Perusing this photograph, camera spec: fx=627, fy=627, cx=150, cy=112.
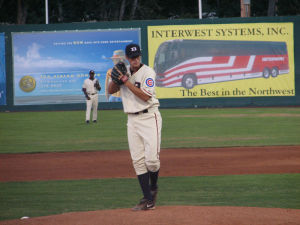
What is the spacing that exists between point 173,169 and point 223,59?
874 inches

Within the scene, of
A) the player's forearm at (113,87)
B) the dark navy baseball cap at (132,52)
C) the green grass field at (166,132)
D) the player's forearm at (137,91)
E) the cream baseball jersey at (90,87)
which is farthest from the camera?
the cream baseball jersey at (90,87)

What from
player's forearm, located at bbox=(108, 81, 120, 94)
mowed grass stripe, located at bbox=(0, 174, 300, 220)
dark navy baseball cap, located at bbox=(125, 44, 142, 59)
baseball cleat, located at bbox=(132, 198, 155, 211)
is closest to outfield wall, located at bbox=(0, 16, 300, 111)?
mowed grass stripe, located at bbox=(0, 174, 300, 220)

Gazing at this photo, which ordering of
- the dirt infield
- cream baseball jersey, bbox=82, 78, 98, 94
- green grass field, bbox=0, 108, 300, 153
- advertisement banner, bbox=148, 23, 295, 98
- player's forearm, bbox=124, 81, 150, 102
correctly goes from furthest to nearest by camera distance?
advertisement banner, bbox=148, 23, 295, 98
cream baseball jersey, bbox=82, 78, 98, 94
green grass field, bbox=0, 108, 300, 153
player's forearm, bbox=124, 81, 150, 102
the dirt infield

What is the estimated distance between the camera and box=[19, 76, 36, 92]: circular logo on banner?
3414 cm

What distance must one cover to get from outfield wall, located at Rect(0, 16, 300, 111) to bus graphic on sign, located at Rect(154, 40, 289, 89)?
0.11 metres

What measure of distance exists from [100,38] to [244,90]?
27.3 feet

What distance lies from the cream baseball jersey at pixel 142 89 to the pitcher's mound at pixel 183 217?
1258 mm

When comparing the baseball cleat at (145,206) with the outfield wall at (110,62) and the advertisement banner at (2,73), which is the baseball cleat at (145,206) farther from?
the advertisement banner at (2,73)

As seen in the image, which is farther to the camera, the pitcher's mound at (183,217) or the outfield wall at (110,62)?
the outfield wall at (110,62)

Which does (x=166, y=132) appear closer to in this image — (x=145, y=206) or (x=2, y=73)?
(x=145, y=206)

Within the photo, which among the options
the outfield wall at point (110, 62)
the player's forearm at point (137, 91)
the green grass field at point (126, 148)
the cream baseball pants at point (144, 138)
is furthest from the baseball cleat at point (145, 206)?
the outfield wall at point (110, 62)

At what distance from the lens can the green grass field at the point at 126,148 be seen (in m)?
8.93

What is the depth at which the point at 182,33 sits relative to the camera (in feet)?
112

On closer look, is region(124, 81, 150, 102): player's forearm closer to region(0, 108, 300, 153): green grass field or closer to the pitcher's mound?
the pitcher's mound
